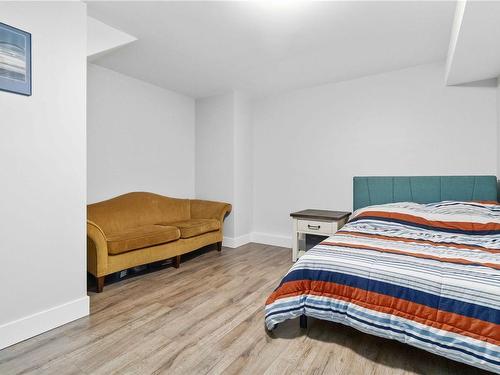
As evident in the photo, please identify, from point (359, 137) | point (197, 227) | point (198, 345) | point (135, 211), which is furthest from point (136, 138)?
point (359, 137)

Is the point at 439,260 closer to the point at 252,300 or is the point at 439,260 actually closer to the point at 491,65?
the point at 252,300

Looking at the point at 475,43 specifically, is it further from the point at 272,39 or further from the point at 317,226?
the point at 317,226

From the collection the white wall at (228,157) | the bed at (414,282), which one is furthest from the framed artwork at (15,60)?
the white wall at (228,157)

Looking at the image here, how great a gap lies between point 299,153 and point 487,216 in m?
2.35

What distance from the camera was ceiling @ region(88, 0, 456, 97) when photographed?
85.4 inches

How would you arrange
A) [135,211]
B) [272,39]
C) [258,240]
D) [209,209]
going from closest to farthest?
1. [272,39]
2. [135,211]
3. [209,209]
4. [258,240]

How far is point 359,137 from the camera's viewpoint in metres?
3.68

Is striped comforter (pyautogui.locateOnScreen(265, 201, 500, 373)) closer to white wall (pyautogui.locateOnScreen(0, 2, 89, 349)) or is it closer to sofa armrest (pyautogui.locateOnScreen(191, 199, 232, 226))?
white wall (pyautogui.locateOnScreen(0, 2, 89, 349))

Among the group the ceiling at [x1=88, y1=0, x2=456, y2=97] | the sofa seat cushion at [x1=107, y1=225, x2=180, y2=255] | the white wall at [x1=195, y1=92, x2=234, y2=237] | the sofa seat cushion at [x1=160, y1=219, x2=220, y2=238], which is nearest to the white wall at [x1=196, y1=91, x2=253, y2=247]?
the white wall at [x1=195, y1=92, x2=234, y2=237]

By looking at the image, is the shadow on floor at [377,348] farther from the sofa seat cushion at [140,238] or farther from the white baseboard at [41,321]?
the sofa seat cushion at [140,238]

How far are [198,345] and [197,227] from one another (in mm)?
1834

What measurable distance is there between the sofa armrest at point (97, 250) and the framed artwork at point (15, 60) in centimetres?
124

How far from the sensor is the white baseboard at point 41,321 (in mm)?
1714

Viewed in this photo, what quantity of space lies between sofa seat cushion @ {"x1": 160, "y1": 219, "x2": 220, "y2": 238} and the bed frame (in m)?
1.92
